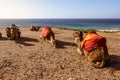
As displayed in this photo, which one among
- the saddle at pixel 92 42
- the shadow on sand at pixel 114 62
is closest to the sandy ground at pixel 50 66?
the shadow on sand at pixel 114 62

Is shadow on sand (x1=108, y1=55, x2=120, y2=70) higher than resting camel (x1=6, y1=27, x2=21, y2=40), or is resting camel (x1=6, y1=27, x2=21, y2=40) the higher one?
resting camel (x1=6, y1=27, x2=21, y2=40)

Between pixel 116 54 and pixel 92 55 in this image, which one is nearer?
pixel 92 55

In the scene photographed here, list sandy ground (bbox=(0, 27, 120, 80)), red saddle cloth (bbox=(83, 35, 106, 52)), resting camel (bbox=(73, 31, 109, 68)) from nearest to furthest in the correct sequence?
sandy ground (bbox=(0, 27, 120, 80)) → resting camel (bbox=(73, 31, 109, 68)) → red saddle cloth (bbox=(83, 35, 106, 52))

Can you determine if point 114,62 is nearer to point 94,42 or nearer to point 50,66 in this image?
point 94,42

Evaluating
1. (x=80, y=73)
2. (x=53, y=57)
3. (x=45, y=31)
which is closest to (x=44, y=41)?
(x=45, y=31)

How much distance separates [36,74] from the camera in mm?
10008

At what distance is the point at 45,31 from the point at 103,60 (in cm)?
780

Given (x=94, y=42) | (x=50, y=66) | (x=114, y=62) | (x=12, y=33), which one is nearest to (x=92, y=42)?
(x=94, y=42)

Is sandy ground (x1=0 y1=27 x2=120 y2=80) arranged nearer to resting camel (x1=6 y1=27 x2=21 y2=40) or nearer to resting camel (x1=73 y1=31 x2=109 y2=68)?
resting camel (x1=73 y1=31 x2=109 y2=68)

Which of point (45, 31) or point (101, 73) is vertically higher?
point (45, 31)

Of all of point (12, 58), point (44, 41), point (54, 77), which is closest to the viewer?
point (54, 77)

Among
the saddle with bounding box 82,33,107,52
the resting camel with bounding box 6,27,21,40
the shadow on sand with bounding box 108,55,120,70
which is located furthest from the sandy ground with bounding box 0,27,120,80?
the resting camel with bounding box 6,27,21,40

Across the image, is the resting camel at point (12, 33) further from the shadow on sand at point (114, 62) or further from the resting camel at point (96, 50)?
the shadow on sand at point (114, 62)

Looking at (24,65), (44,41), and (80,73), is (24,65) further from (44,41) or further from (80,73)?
(44,41)
